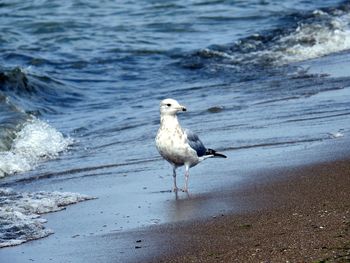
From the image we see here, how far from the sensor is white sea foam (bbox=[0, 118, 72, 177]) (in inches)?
397

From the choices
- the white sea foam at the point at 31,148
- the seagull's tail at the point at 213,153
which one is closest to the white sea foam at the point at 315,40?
the white sea foam at the point at 31,148

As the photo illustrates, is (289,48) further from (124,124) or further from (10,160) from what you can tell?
(10,160)

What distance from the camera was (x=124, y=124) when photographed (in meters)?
12.1

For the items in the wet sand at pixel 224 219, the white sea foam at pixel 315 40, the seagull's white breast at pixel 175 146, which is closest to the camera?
the wet sand at pixel 224 219

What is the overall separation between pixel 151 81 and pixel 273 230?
10.5 meters

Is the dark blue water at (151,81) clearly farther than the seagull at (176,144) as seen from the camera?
Yes

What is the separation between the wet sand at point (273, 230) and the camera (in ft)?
18.0

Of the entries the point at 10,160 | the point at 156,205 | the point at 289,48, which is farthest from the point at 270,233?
the point at 289,48

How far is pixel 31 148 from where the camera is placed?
437 inches

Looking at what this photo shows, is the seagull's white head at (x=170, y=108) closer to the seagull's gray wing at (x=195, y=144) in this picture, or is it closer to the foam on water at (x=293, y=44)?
the seagull's gray wing at (x=195, y=144)

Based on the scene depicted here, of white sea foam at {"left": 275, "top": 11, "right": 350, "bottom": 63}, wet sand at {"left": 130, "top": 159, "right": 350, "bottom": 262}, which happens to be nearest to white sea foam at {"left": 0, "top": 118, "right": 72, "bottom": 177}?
wet sand at {"left": 130, "top": 159, "right": 350, "bottom": 262}

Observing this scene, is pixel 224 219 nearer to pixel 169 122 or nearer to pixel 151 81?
pixel 169 122

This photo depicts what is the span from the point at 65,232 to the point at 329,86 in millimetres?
6163

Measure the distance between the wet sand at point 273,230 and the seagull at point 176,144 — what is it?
2.41 feet
